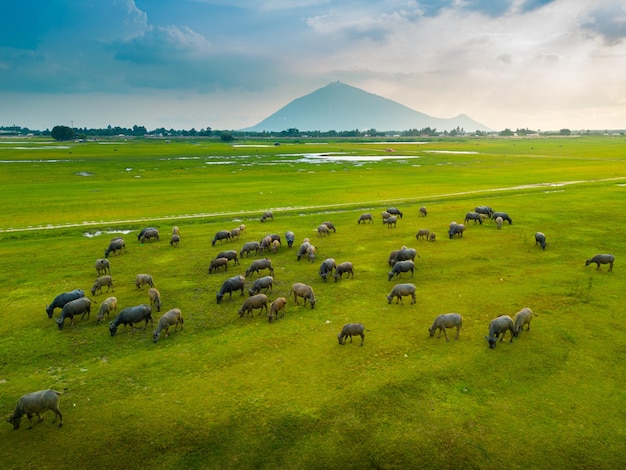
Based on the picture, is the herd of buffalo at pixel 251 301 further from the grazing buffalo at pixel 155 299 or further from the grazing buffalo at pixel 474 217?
the grazing buffalo at pixel 474 217

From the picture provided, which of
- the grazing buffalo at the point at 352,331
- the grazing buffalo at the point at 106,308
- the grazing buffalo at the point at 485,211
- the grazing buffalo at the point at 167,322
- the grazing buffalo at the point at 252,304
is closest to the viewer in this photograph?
the grazing buffalo at the point at 352,331

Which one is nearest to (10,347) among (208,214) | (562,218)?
(208,214)

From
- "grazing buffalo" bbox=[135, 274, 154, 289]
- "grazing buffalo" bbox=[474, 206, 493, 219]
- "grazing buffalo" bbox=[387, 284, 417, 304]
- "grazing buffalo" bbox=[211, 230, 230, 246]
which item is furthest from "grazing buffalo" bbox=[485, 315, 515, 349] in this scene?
"grazing buffalo" bbox=[474, 206, 493, 219]

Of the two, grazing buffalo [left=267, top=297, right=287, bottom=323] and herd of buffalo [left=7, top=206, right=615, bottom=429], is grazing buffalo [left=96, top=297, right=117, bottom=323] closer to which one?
herd of buffalo [left=7, top=206, right=615, bottom=429]

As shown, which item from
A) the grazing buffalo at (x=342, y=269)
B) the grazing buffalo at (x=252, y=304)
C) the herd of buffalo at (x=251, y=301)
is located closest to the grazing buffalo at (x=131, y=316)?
the herd of buffalo at (x=251, y=301)

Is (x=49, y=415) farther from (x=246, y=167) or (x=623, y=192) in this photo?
(x=246, y=167)

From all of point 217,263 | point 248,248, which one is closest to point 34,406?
point 217,263

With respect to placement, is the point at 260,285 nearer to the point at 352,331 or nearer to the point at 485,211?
the point at 352,331

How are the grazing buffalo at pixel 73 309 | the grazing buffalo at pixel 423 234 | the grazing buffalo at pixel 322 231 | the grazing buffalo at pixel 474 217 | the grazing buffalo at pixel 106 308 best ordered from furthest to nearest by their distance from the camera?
the grazing buffalo at pixel 474 217 → the grazing buffalo at pixel 322 231 → the grazing buffalo at pixel 423 234 → the grazing buffalo at pixel 106 308 → the grazing buffalo at pixel 73 309
